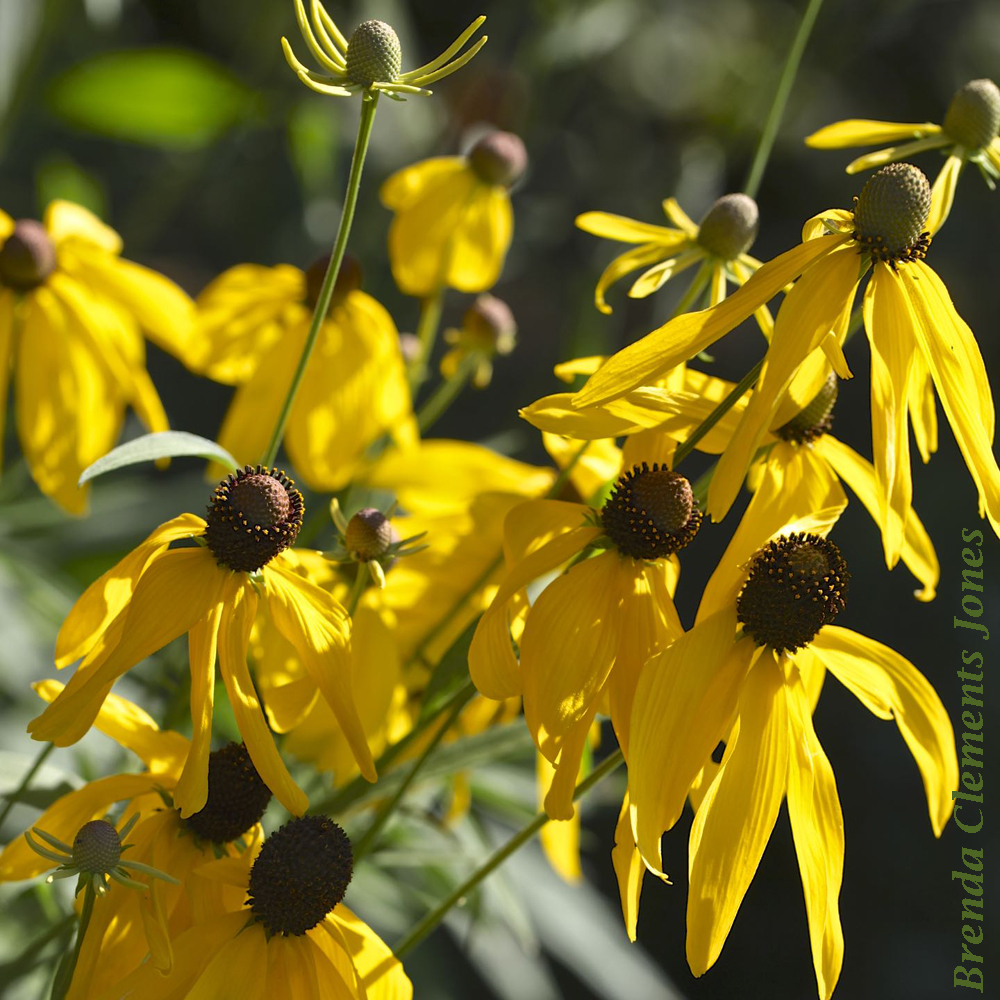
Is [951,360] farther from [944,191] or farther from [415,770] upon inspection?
[415,770]

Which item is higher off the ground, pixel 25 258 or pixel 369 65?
pixel 369 65

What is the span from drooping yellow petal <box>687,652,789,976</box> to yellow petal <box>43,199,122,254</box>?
0.36 m

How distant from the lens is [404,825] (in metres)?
0.49

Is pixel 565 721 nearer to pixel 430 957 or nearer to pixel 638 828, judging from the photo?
pixel 638 828

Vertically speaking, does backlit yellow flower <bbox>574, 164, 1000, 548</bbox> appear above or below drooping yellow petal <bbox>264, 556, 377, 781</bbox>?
above

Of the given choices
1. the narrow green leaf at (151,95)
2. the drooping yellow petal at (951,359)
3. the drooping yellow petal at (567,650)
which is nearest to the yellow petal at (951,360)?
the drooping yellow petal at (951,359)

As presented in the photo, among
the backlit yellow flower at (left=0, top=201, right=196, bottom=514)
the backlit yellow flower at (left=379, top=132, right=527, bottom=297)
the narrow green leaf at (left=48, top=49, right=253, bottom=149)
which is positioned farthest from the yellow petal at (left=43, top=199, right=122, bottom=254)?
the narrow green leaf at (left=48, top=49, right=253, bottom=149)

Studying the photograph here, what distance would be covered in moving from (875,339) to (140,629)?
0.21 meters

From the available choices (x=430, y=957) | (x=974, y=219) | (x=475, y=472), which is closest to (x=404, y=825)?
(x=475, y=472)

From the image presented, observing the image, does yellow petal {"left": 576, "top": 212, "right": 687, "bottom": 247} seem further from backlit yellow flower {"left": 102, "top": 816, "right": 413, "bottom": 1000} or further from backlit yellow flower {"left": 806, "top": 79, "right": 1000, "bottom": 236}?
backlit yellow flower {"left": 102, "top": 816, "right": 413, "bottom": 1000}

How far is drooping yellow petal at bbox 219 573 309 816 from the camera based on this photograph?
0.29 metres

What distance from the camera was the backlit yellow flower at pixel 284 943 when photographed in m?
0.30

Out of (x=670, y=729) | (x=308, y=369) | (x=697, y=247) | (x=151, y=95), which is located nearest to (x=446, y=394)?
(x=308, y=369)

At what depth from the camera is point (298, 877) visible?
30 centimetres
